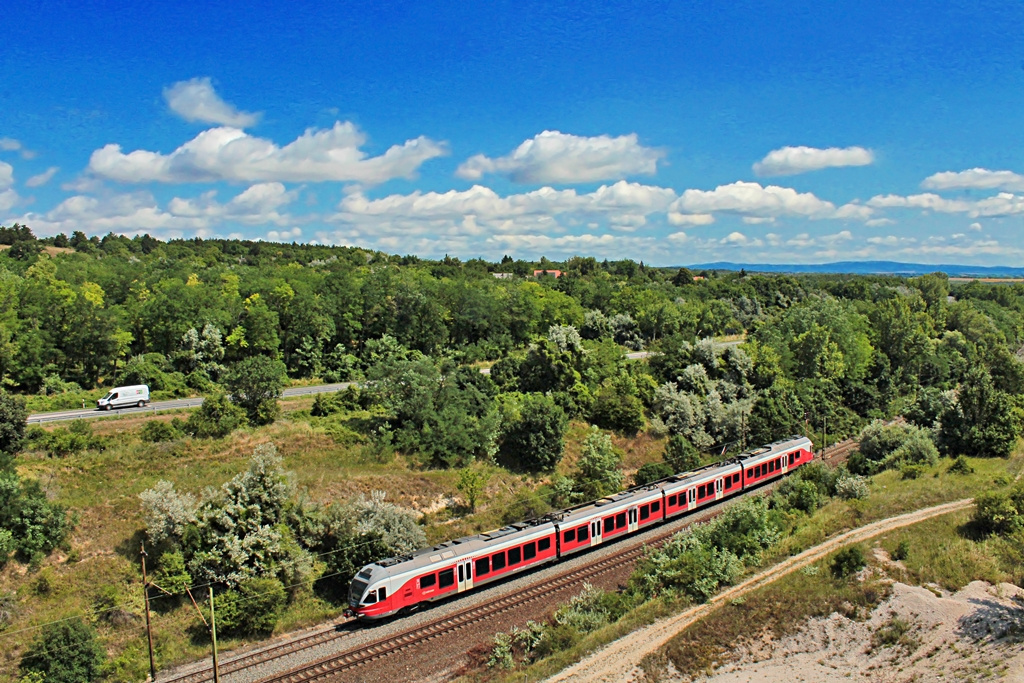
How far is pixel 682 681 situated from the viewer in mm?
19328

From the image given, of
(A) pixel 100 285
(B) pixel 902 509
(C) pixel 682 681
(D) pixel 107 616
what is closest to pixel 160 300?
(A) pixel 100 285

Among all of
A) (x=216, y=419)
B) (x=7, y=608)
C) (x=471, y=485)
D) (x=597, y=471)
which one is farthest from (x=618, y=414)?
(x=7, y=608)

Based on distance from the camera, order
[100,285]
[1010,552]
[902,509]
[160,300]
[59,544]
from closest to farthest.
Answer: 1. [1010,552]
2. [59,544]
3. [902,509]
4. [160,300]
5. [100,285]

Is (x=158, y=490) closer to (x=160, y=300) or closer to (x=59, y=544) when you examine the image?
(x=59, y=544)

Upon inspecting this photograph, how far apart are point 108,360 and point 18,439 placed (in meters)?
19.0

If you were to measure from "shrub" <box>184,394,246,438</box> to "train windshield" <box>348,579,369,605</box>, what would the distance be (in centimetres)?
1632

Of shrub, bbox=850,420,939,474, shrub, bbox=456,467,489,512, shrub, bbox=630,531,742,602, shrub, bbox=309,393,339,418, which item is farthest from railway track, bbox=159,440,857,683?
shrub, bbox=850,420,939,474

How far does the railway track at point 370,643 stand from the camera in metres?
22.0

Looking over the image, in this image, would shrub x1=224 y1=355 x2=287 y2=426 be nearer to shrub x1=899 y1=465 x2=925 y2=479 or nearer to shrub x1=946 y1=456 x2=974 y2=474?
shrub x1=899 y1=465 x2=925 y2=479

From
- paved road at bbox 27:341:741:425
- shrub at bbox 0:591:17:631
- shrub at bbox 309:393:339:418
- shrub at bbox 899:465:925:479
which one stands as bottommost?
shrub at bbox 899:465:925:479

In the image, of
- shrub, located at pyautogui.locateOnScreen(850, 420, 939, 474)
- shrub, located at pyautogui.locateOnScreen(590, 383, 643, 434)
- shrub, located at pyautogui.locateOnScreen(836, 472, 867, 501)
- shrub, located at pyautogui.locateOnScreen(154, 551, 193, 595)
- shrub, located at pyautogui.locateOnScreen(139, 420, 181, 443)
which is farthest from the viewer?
shrub, located at pyautogui.locateOnScreen(590, 383, 643, 434)

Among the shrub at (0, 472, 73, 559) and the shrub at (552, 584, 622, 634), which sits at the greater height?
the shrub at (0, 472, 73, 559)

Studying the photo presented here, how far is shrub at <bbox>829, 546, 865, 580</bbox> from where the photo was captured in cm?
2402

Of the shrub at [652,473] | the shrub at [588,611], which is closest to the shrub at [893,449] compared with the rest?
the shrub at [652,473]
